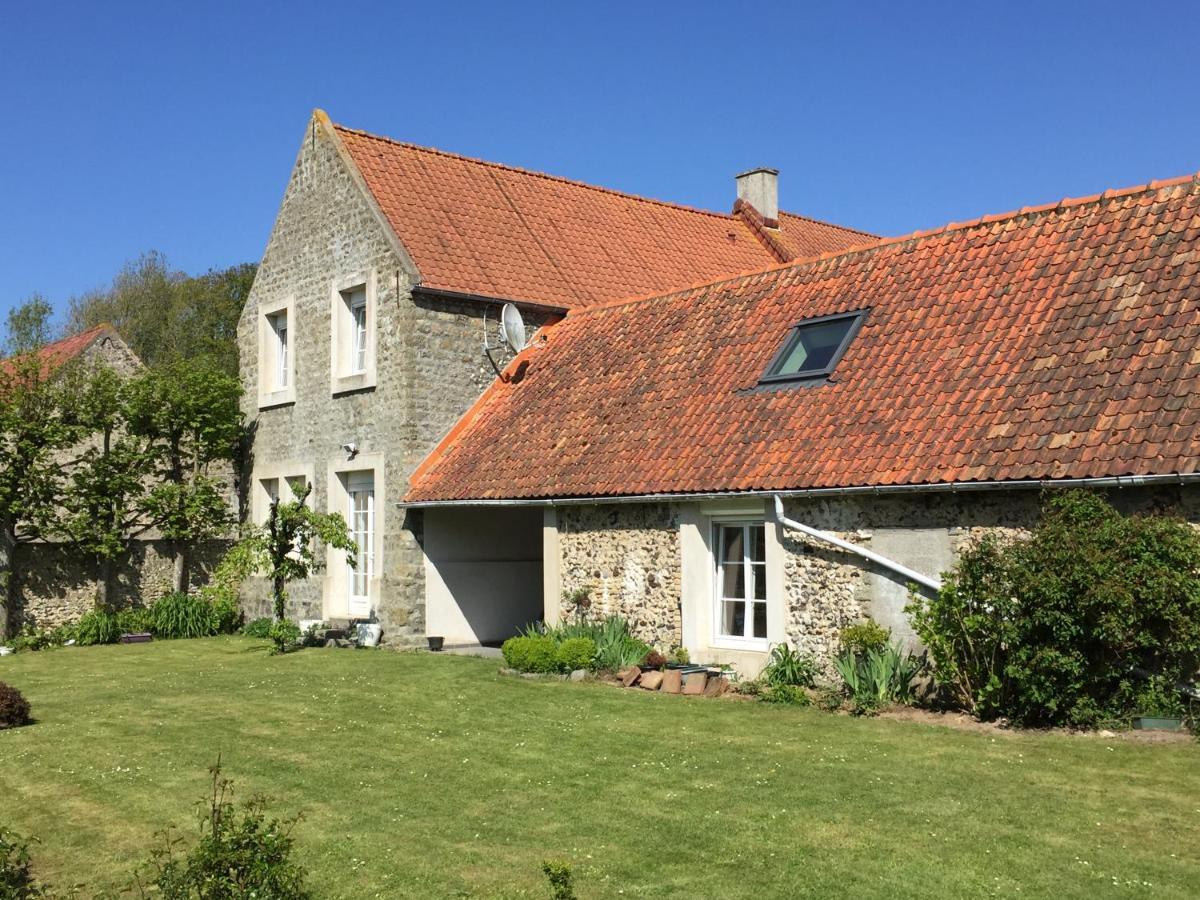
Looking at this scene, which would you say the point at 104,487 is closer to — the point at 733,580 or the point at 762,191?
the point at 733,580

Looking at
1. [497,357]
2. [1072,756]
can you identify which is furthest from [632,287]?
[1072,756]

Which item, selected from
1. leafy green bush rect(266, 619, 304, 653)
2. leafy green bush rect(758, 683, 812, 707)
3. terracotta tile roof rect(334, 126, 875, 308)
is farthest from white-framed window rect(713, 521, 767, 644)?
leafy green bush rect(266, 619, 304, 653)

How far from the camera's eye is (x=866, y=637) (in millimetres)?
12195

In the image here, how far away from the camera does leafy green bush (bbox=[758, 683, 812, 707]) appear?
40.5 feet

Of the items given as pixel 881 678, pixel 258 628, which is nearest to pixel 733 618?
pixel 881 678

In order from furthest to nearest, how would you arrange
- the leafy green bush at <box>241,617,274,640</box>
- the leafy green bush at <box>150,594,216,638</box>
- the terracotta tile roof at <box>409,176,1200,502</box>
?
the leafy green bush at <box>150,594,216,638</box>, the leafy green bush at <box>241,617,274,640</box>, the terracotta tile roof at <box>409,176,1200,502</box>

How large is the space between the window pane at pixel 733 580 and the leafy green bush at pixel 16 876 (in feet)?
28.8

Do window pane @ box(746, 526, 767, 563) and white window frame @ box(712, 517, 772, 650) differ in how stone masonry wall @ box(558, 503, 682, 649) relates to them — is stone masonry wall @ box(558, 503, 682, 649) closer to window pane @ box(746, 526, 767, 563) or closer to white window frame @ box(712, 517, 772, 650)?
white window frame @ box(712, 517, 772, 650)

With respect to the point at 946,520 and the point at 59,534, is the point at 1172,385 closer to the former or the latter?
the point at 946,520

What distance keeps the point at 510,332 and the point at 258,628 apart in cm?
755

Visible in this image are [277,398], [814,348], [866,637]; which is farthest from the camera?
[277,398]

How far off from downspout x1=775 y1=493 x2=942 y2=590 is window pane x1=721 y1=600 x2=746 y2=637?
140cm

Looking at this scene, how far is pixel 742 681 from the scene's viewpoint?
13.7 metres

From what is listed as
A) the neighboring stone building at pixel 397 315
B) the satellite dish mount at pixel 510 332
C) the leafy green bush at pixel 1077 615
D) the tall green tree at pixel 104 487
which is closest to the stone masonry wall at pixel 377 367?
the neighboring stone building at pixel 397 315
